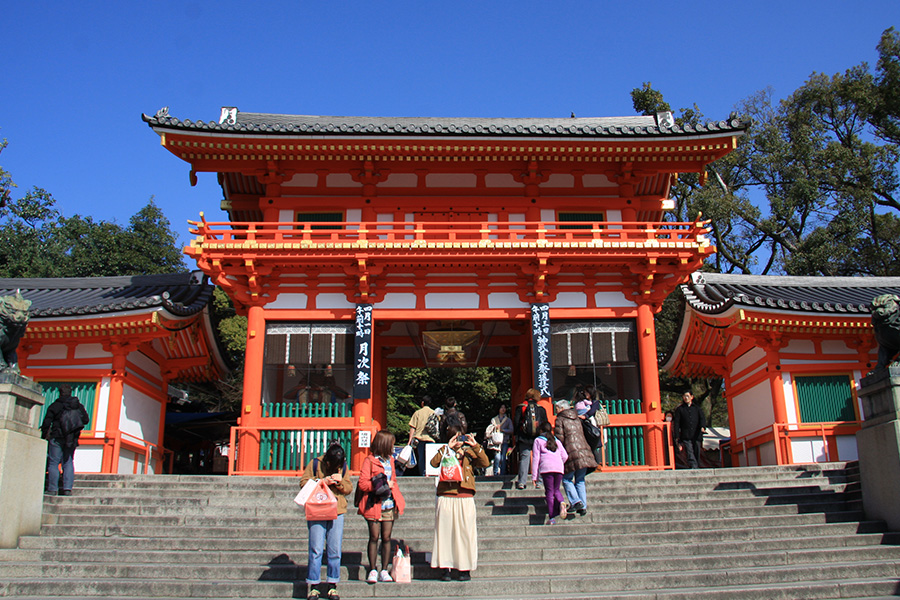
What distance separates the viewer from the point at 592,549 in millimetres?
8320

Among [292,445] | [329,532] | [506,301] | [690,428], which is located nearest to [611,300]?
[506,301]

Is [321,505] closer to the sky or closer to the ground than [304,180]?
closer to the ground

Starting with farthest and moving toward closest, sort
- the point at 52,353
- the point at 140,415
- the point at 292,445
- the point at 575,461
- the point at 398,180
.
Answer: the point at 398,180, the point at 140,415, the point at 52,353, the point at 292,445, the point at 575,461

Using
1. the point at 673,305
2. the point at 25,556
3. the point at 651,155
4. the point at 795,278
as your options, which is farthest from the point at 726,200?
the point at 25,556

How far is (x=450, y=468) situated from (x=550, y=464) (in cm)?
195

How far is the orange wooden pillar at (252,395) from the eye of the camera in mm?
13484

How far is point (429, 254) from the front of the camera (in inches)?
556

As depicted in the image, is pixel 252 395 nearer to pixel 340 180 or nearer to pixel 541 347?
pixel 340 180

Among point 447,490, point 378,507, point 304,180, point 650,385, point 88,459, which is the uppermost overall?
point 304,180

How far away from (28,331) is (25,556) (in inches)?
293

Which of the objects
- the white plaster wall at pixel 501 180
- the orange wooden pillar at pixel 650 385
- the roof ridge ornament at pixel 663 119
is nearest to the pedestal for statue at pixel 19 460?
the white plaster wall at pixel 501 180

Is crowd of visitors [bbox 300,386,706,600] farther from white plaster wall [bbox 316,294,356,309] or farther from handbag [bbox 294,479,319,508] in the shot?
white plaster wall [bbox 316,294,356,309]

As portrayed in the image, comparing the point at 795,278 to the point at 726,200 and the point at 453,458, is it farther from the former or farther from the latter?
the point at 453,458

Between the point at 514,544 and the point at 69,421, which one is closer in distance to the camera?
the point at 514,544
